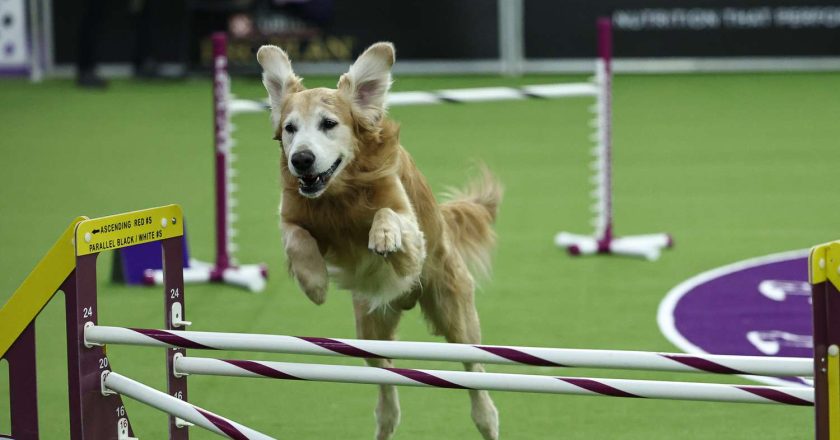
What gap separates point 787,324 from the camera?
6363mm

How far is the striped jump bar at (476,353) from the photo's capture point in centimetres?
339

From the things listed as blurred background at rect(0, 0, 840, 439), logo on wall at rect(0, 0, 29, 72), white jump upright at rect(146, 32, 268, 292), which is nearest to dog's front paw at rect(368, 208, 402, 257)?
blurred background at rect(0, 0, 840, 439)

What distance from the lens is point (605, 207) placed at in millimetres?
7914

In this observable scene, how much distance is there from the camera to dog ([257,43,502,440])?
165 inches

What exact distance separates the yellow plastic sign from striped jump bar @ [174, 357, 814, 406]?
48cm

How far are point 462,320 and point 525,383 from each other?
1266 mm

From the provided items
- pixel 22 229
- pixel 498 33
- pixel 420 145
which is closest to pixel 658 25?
pixel 498 33

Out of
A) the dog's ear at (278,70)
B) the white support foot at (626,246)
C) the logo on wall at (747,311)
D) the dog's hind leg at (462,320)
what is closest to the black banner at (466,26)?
the white support foot at (626,246)

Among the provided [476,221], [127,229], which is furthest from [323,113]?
[476,221]

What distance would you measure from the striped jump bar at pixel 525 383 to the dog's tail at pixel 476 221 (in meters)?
1.47

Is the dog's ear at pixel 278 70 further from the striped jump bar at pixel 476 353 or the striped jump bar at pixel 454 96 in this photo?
the striped jump bar at pixel 454 96

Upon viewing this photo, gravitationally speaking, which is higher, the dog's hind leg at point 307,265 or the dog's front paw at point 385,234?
the dog's front paw at point 385,234

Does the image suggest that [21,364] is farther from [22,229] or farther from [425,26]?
[425,26]

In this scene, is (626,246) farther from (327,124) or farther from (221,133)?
(327,124)
